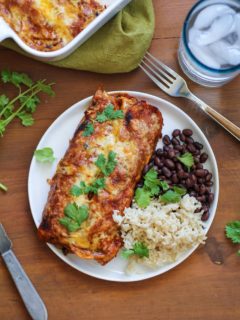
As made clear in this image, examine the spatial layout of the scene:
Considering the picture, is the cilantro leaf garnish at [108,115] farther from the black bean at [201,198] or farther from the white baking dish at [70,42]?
the black bean at [201,198]

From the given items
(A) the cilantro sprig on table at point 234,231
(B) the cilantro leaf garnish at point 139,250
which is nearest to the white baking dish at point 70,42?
(B) the cilantro leaf garnish at point 139,250

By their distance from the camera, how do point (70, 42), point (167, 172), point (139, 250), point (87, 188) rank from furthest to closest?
1. point (167, 172)
2. point (139, 250)
3. point (87, 188)
4. point (70, 42)

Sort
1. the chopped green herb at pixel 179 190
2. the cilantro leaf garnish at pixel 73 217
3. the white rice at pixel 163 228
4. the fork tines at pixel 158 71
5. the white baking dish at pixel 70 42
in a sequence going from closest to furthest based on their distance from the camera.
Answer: the white baking dish at pixel 70 42 < the cilantro leaf garnish at pixel 73 217 < the white rice at pixel 163 228 < the chopped green herb at pixel 179 190 < the fork tines at pixel 158 71

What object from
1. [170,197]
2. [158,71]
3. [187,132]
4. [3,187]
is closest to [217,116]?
[187,132]

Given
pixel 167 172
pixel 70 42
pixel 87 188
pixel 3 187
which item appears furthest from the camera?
pixel 3 187

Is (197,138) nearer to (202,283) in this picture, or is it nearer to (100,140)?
(100,140)

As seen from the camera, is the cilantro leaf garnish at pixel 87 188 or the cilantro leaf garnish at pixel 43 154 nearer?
the cilantro leaf garnish at pixel 87 188

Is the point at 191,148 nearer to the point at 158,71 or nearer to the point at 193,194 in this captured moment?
the point at 193,194
